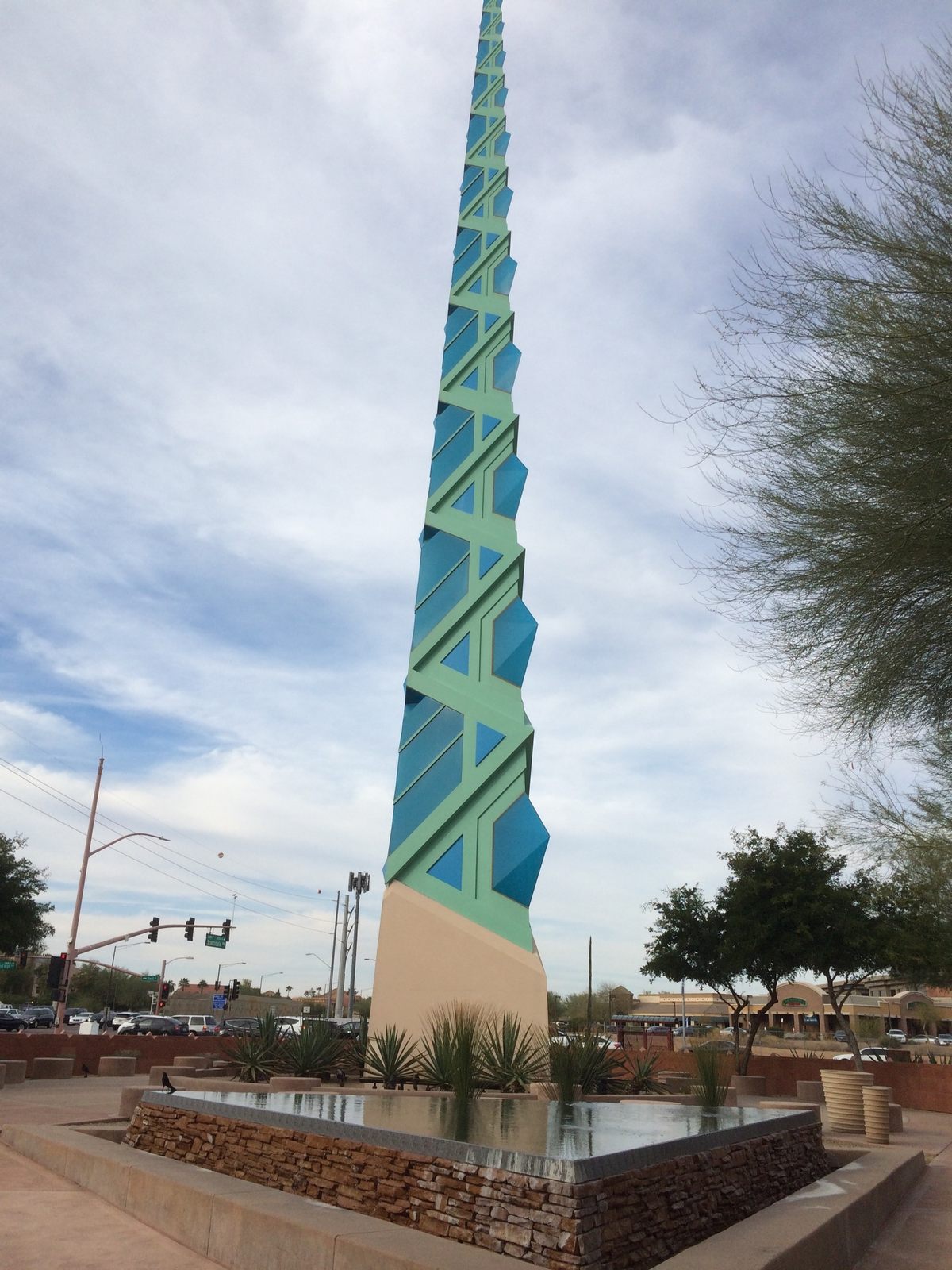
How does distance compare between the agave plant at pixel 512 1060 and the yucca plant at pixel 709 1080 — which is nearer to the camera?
the yucca plant at pixel 709 1080

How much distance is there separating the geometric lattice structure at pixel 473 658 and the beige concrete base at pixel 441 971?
0.33 m

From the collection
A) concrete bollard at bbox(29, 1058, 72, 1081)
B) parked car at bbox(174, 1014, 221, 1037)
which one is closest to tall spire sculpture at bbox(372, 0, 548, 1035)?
concrete bollard at bbox(29, 1058, 72, 1081)

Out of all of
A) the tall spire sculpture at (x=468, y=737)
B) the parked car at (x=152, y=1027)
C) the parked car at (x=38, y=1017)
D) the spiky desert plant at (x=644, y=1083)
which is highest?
the tall spire sculpture at (x=468, y=737)

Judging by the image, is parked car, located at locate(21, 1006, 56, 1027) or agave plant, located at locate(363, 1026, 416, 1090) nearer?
agave plant, located at locate(363, 1026, 416, 1090)

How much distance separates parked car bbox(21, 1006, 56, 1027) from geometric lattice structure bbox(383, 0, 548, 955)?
4847 centimetres

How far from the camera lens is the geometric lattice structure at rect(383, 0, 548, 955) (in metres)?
21.6

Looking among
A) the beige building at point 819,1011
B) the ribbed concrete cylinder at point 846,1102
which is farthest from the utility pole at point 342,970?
the ribbed concrete cylinder at point 846,1102

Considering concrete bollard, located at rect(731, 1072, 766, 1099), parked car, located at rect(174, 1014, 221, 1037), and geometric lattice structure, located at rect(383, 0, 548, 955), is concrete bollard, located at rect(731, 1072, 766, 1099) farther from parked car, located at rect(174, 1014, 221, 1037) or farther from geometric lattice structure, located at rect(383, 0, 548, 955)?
parked car, located at rect(174, 1014, 221, 1037)

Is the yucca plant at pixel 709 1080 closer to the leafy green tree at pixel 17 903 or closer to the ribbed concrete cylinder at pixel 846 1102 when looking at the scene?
the ribbed concrete cylinder at pixel 846 1102

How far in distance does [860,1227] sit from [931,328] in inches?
286

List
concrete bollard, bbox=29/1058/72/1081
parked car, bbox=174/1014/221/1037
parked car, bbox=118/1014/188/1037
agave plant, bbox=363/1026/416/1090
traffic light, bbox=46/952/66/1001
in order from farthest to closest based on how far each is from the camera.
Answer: parked car, bbox=174/1014/221/1037
parked car, bbox=118/1014/188/1037
traffic light, bbox=46/952/66/1001
concrete bollard, bbox=29/1058/72/1081
agave plant, bbox=363/1026/416/1090

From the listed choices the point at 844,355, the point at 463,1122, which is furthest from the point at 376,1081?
the point at 844,355

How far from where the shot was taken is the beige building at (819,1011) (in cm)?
8100

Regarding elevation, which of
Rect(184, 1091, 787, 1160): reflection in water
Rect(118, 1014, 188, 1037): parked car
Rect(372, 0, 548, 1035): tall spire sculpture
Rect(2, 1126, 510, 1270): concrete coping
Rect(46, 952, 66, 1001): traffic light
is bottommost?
Rect(118, 1014, 188, 1037): parked car
